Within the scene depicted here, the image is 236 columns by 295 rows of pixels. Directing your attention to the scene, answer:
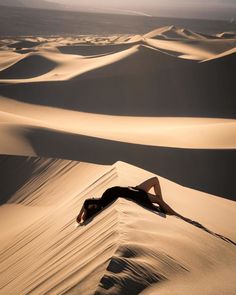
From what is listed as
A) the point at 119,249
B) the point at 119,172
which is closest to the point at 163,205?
the point at 119,172

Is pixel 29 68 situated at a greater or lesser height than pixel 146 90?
lesser

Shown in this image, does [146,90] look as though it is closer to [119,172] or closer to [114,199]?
[119,172]

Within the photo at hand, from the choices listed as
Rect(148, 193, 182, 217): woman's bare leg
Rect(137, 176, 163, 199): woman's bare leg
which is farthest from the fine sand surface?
Rect(137, 176, 163, 199): woman's bare leg

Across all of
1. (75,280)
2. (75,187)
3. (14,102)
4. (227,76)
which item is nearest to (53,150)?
(75,187)

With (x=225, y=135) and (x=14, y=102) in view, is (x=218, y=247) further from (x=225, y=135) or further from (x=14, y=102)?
(x=14, y=102)

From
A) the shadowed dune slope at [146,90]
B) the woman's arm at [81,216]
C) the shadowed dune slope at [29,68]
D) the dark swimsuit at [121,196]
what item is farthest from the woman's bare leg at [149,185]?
the shadowed dune slope at [29,68]

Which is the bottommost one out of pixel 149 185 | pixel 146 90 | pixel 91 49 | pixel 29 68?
pixel 91 49

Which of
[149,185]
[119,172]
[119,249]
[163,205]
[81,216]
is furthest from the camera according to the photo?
[119,172]

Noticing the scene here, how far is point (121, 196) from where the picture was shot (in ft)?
16.5

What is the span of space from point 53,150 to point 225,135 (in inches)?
189

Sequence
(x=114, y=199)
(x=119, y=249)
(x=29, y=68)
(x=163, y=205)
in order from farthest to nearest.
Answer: (x=29, y=68), (x=163, y=205), (x=114, y=199), (x=119, y=249)

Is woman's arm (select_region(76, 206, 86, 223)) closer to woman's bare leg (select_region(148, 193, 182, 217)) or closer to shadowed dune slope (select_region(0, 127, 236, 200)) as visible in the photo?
woman's bare leg (select_region(148, 193, 182, 217))

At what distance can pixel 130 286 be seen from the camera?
10.3ft

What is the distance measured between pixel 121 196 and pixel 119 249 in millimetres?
1546
